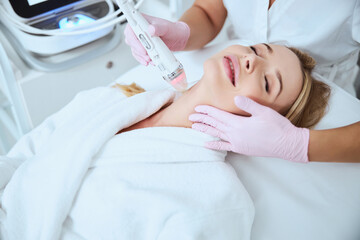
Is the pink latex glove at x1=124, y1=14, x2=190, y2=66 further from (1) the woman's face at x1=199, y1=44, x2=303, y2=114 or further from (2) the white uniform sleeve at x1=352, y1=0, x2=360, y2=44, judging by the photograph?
(2) the white uniform sleeve at x1=352, y1=0, x2=360, y2=44

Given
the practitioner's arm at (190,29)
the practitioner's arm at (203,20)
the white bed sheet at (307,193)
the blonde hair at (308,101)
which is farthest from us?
the practitioner's arm at (203,20)

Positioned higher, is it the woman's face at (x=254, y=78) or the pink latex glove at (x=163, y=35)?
the pink latex glove at (x=163, y=35)

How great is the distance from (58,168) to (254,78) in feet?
2.11

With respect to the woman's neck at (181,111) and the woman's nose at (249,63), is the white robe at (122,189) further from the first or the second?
the woman's nose at (249,63)

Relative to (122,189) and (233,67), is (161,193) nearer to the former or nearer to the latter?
(122,189)

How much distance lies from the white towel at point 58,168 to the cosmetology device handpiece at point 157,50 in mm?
196

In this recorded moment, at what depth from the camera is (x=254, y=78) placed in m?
0.96

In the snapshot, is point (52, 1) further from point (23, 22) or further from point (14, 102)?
point (14, 102)

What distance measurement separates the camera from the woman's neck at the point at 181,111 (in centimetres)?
103

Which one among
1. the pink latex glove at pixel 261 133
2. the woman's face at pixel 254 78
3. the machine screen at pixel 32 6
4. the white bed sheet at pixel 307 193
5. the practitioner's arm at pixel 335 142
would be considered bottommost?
the white bed sheet at pixel 307 193

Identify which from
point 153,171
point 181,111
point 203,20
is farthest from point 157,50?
point 203,20

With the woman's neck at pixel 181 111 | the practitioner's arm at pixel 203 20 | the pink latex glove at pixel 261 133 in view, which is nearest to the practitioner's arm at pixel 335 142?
the pink latex glove at pixel 261 133

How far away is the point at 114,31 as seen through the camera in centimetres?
165

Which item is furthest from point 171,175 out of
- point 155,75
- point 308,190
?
point 155,75
